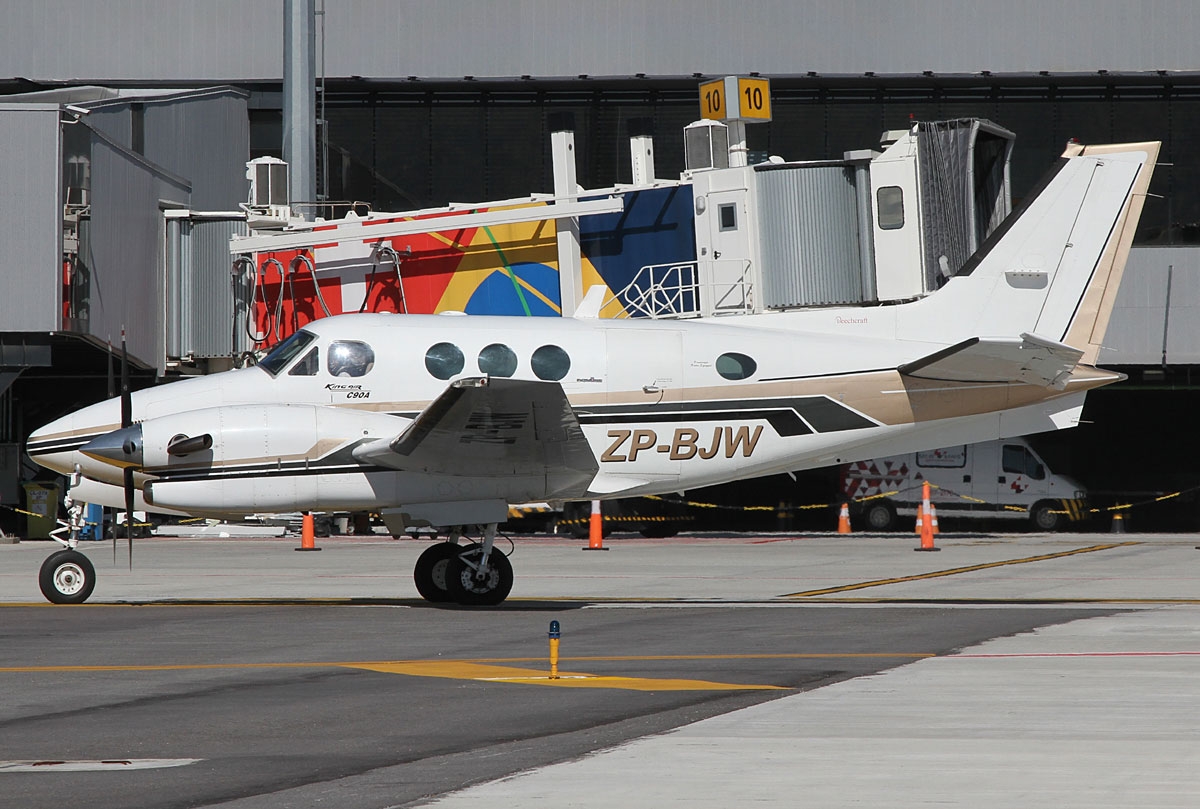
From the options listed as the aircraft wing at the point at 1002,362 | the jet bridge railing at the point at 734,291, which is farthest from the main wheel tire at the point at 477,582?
the jet bridge railing at the point at 734,291

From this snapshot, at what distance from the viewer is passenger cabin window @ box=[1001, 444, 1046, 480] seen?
112 ft

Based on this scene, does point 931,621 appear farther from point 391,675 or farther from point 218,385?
point 218,385

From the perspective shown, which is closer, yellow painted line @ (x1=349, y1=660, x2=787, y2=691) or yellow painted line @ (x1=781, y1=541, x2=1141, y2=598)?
yellow painted line @ (x1=349, y1=660, x2=787, y2=691)

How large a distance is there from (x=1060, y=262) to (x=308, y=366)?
9841mm

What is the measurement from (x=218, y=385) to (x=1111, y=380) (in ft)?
35.9

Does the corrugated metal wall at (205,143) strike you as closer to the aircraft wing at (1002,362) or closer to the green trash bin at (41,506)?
the green trash bin at (41,506)

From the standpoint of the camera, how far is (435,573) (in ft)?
54.5

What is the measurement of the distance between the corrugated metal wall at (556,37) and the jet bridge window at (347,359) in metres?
24.4

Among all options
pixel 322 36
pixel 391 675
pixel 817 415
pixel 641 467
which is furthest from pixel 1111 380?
pixel 322 36

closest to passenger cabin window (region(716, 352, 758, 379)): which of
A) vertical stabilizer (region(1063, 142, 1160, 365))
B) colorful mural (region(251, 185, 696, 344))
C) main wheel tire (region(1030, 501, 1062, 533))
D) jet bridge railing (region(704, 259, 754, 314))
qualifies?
vertical stabilizer (region(1063, 142, 1160, 365))

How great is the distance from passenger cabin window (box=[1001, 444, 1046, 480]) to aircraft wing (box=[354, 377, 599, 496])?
20.6 m

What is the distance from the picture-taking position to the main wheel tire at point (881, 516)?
35.0 meters

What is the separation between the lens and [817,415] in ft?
55.4

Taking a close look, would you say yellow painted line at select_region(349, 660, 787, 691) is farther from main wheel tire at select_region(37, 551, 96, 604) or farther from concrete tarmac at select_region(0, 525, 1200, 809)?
main wheel tire at select_region(37, 551, 96, 604)
